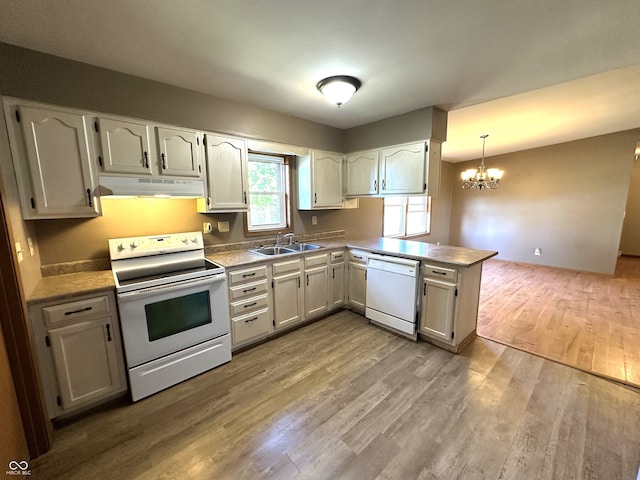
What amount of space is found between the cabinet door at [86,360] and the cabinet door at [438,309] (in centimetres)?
269

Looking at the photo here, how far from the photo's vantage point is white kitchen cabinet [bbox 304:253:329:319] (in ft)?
9.89

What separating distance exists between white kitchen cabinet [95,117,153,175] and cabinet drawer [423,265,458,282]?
2.70 meters

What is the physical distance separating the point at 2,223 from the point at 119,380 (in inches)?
50.2

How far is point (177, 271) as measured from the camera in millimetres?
2275

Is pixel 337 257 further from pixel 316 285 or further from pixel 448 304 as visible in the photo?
pixel 448 304

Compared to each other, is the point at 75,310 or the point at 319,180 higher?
the point at 319,180

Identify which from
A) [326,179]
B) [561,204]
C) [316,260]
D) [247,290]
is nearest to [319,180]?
[326,179]

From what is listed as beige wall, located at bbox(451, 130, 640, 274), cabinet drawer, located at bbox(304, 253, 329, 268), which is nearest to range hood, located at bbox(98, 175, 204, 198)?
cabinet drawer, located at bbox(304, 253, 329, 268)

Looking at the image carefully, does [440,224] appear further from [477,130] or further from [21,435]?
[21,435]

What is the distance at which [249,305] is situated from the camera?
2555 mm

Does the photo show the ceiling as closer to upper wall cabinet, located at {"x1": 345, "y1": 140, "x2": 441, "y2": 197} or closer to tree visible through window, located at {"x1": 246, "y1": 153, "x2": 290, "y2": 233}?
upper wall cabinet, located at {"x1": 345, "y1": 140, "x2": 441, "y2": 197}

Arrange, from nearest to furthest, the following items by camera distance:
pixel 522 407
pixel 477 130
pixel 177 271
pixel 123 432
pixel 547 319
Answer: pixel 123 432, pixel 522 407, pixel 177 271, pixel 547 319, pixel 477 130

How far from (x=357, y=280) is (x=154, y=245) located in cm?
227

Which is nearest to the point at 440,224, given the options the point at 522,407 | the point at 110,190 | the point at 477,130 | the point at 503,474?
the point at 477,130
